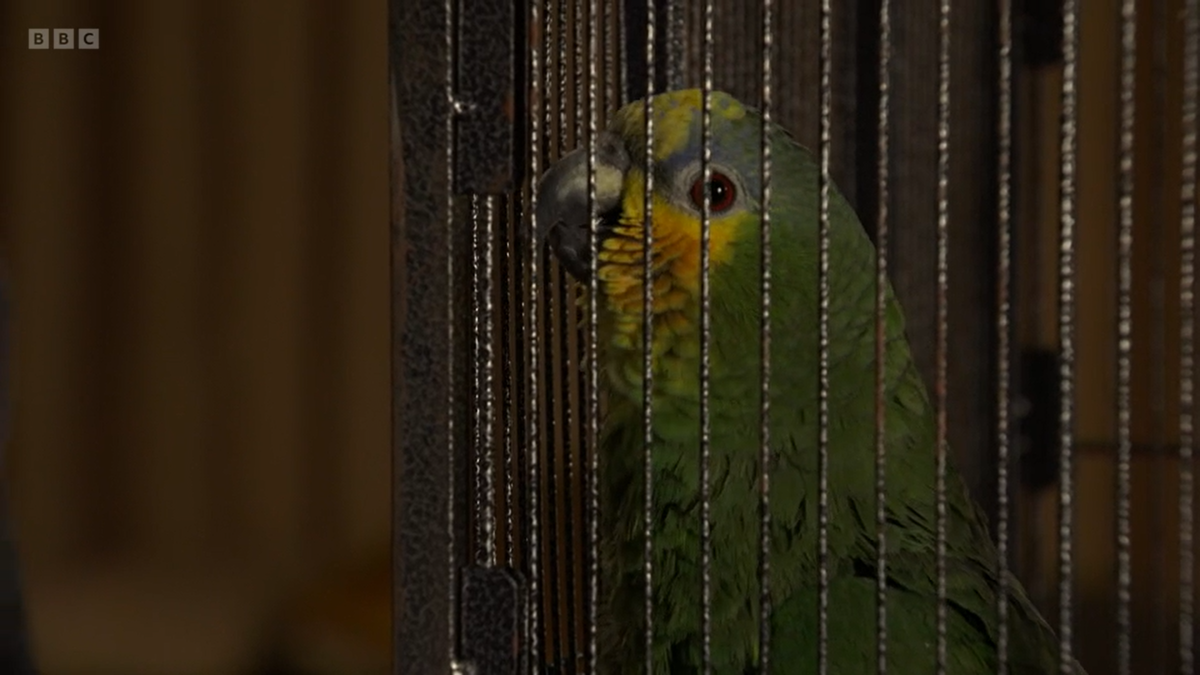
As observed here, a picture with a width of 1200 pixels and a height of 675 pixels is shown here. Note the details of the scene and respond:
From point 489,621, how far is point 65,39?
1474mm

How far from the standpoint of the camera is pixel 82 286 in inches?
62.8

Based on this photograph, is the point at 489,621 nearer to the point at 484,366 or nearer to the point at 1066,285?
the point at 484,366

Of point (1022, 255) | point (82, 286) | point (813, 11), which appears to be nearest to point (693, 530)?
point (813, 11)

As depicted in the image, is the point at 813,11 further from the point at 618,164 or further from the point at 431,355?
the point at 431,355

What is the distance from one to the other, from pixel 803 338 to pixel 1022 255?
61 centimetres

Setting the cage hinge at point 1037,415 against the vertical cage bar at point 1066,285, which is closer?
the vertical cage bar at point 1066,285

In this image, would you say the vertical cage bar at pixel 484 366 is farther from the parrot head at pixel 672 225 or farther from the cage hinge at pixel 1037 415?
the cage hinge at pixel 1037 415

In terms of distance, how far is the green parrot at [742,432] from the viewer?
53cm

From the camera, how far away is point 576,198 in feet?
1.69

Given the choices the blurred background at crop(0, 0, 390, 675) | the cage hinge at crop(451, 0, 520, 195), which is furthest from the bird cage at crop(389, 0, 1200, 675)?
the blurred background at crop(0, 0, 390, 675)

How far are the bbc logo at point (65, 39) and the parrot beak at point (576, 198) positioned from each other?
51.1 inches

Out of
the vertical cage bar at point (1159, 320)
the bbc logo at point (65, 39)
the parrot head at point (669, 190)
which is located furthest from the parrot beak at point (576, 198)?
the bbc logo at point (65, 39)

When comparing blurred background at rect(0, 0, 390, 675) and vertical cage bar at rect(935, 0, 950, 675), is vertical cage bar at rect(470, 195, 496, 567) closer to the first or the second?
vertical cage bar at rect(935, 0, 950, 675)

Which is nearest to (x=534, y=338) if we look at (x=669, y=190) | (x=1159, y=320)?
(x=669, y=190)
